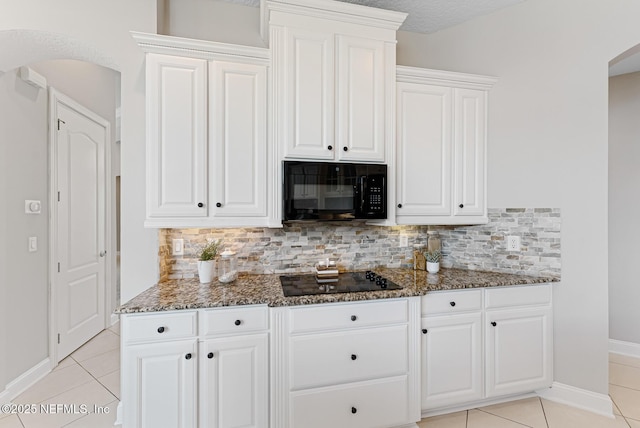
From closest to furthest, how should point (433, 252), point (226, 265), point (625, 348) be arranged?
point (226, 265)
point (433, 252)
point (625, 348)

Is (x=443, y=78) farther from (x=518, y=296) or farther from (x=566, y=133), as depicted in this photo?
(x=518, y=296)

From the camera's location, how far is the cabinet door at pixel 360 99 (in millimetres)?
2107

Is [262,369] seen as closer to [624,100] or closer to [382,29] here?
[382,29]

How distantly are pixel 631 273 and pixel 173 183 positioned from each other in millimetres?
4240

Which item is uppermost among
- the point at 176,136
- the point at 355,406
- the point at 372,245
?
the point at 176,136

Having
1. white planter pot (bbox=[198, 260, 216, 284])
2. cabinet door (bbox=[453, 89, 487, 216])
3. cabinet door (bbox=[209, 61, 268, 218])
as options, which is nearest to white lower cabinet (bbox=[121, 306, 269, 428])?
white planter pot (bbox=[198, 260, 216, 284])

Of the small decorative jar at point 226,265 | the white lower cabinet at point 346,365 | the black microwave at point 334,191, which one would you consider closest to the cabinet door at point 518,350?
the white lower cabinet at point 346,365

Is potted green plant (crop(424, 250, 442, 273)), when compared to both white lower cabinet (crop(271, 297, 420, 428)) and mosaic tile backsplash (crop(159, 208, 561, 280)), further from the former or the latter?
white lower cabinet (crop(271, 297, 420, 428))

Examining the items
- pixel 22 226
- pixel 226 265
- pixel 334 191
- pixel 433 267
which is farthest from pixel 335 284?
pixel 22 226

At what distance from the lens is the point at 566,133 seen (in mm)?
2262

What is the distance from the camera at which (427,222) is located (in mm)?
2375

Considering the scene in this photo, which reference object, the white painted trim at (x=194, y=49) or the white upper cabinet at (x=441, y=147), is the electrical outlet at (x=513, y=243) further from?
the white painted trim at (x=194, y=49)

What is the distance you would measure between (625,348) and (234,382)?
3.75m

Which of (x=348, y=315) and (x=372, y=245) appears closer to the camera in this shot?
(x=348, y=315)
